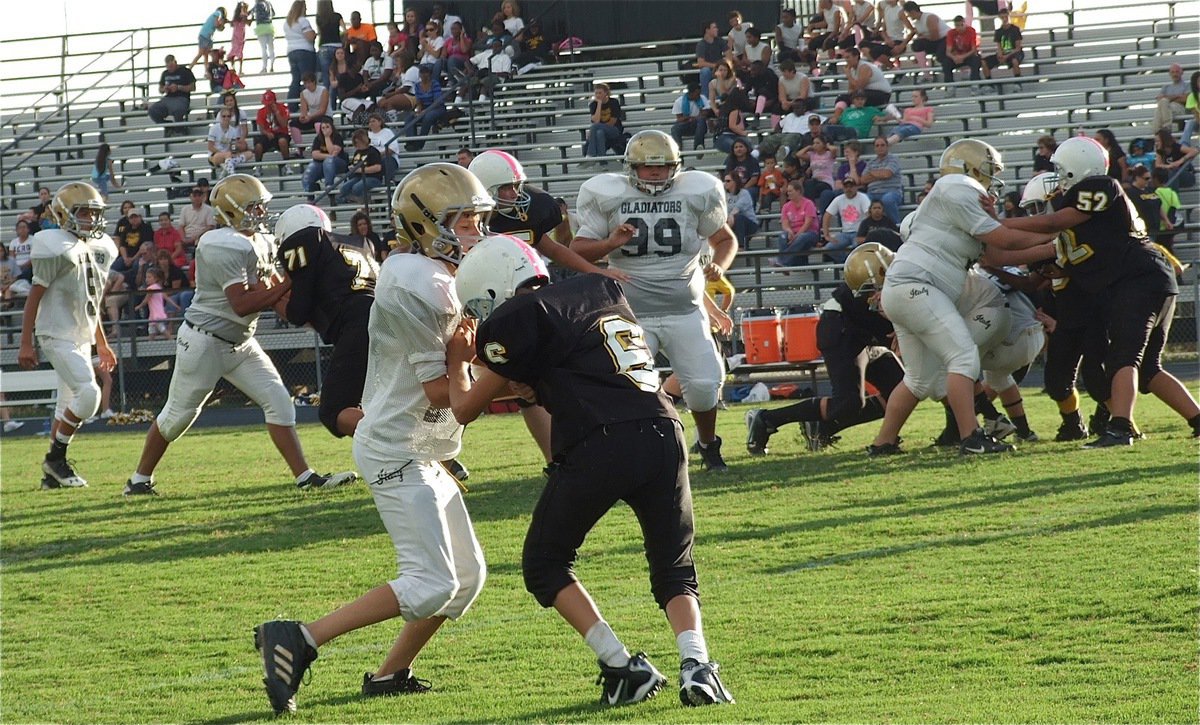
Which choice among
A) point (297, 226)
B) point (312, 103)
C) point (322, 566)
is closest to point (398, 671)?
point (322, 566)

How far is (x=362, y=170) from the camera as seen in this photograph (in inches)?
864

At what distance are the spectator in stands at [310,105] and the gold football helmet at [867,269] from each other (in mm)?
15483

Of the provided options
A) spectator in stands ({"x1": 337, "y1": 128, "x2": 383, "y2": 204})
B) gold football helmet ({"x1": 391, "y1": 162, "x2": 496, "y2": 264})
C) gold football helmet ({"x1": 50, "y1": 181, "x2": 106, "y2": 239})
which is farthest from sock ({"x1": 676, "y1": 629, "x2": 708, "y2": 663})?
spectator in stands ({"x1": 337, "y1": 128, "x2": 383, "y2": 204})

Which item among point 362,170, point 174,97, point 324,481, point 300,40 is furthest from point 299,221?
point 174,97

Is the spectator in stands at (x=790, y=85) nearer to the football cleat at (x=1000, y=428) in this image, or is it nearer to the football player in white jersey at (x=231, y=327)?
the football cleat at (x=1000, y=428)

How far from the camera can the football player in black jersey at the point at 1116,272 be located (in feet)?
31.8

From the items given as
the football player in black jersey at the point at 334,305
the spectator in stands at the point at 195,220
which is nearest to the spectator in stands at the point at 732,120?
the spectator in stands at the point at 195,220

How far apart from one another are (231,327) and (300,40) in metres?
15.8

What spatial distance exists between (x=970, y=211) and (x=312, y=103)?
55.0 feet

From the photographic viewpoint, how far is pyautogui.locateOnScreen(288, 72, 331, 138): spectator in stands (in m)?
24.4

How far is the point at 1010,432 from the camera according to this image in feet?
34.7

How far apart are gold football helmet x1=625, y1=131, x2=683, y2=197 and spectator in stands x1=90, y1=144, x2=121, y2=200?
1718 cm

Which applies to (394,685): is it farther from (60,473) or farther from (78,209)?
(60,473)

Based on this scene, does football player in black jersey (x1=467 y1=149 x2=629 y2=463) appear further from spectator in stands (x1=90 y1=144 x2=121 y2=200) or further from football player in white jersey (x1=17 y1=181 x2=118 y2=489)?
spectator in stands (x1=90 y1=144 x2=121 y2=200)
